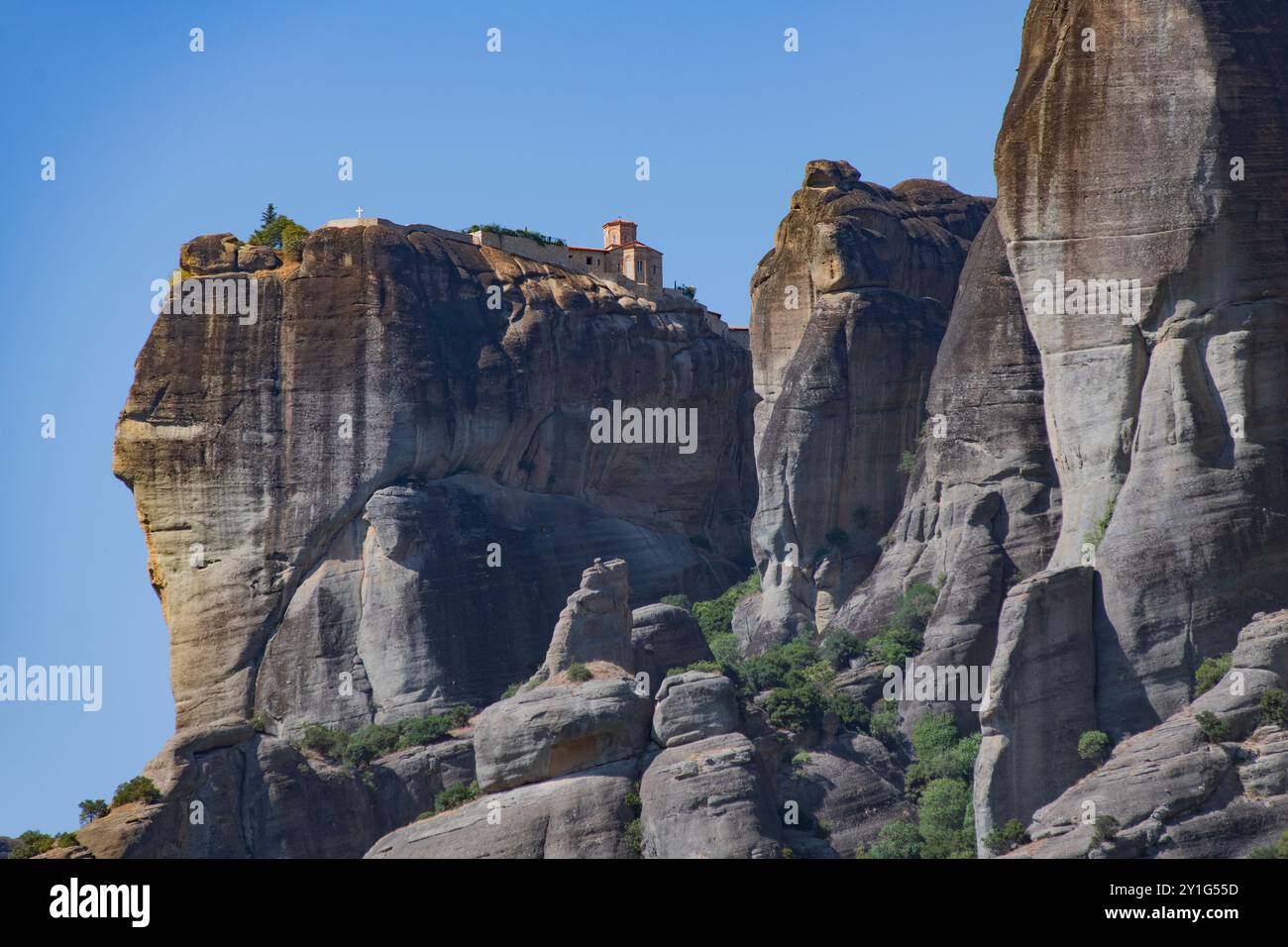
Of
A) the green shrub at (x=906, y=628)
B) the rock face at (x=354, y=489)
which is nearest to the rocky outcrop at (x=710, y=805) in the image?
the green shrub at (x=906, y=628)

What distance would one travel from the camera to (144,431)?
8669 centimetres

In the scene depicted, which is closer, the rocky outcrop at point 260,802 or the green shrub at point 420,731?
the rocky outcrop at point 260,802

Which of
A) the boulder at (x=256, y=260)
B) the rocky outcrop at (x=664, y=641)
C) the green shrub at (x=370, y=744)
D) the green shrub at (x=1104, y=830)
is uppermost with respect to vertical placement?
the boulder at (x=256, y=260)

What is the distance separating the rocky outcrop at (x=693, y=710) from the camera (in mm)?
64812

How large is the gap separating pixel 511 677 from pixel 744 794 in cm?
2234

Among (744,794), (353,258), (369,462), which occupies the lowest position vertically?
(744,794)

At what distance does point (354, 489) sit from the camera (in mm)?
85312

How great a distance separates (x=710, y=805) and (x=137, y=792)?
576 inches

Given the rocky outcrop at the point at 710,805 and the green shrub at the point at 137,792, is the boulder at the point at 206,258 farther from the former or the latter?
the rocky outcrop at the point at 710,805

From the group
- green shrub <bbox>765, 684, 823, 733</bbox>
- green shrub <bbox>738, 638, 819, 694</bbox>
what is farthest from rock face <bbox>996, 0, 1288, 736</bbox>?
green shrub <bbox>738, 638, 819, 694</bbox>

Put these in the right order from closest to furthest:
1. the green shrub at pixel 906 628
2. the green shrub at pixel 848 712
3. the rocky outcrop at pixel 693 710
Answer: the rocky outcrop at pixel 693 710 → the green shrub at pixel 848 712 → the green shrub at pixel 906 628

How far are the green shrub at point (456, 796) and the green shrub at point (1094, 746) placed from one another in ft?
49.1
